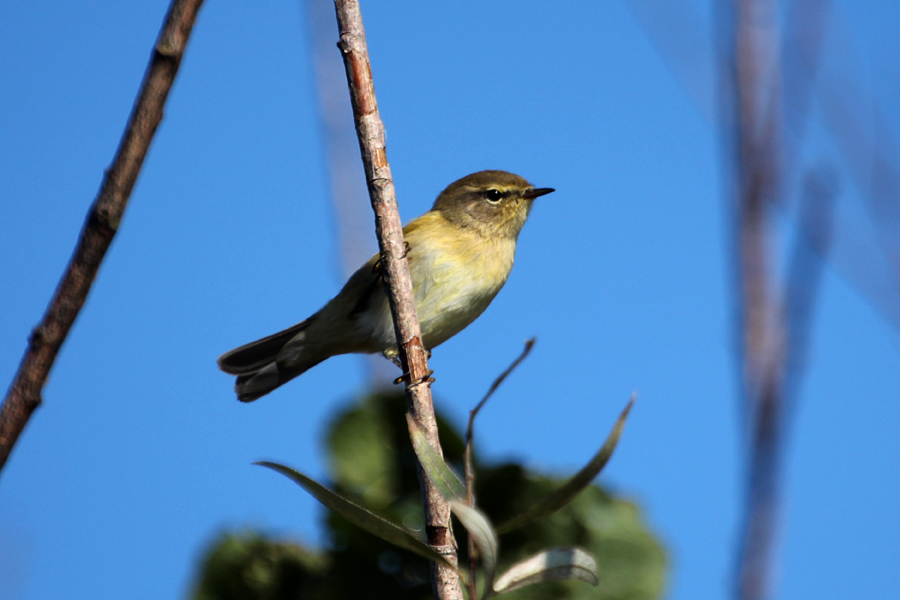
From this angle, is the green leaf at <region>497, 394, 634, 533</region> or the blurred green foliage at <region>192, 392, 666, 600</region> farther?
the blurred green foliage at <region>192, 392, 666, 600</region>

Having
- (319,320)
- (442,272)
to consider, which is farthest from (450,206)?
(319,320)

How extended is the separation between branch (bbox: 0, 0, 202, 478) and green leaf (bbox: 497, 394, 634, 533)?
0.78 metres

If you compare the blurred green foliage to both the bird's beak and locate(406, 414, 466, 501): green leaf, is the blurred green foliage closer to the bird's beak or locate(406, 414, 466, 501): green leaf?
locate(406, 414, 466, 501): green leaf

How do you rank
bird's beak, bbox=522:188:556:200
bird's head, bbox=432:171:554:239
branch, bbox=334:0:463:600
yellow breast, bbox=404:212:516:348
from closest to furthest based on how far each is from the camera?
1. branch, bbox=334:0:463:600
2. yellow breast, bbox=404:212:516:348
3. bird's head, bbox=432:171:554:239
4. bird's beak, bbox=522:188:556:200

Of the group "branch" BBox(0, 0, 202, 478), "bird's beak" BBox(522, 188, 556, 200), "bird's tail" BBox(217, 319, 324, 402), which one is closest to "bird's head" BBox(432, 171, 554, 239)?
"bird's beak" BBox(522, 188, 556, 200)

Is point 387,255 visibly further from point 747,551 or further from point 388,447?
point 747,551

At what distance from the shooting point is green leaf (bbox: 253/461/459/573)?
4.57 ft

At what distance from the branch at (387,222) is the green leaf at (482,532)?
0.19 meters

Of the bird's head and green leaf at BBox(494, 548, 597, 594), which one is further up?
the bird's head

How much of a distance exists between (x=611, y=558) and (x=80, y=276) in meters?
1.61

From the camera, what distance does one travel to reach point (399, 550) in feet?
6.85

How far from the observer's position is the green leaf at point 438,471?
142 cm

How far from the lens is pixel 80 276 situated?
93cm

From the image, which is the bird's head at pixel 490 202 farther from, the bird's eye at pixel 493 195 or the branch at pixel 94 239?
the branch at pixel 94 239
